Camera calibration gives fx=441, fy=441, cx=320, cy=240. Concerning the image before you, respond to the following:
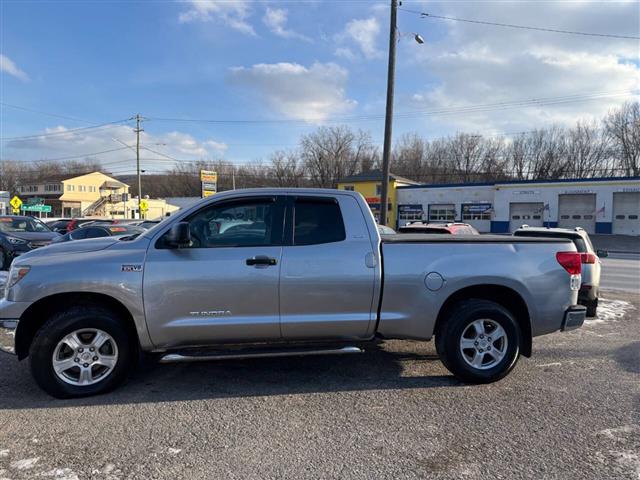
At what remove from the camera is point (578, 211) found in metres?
37.9

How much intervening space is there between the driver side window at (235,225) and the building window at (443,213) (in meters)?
42.1

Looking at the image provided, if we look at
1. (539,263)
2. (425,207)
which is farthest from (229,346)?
(425,207)

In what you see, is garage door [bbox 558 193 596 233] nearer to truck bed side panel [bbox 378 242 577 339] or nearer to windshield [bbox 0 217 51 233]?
truck bed side panel [bbox 378 242 577 339]

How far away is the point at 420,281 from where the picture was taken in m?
4.26

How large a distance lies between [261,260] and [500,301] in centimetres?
253

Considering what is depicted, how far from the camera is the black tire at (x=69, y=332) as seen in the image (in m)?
3.84

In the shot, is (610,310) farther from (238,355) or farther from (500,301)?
→ (238,355)

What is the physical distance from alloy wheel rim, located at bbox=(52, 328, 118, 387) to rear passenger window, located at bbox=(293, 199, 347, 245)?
6.40 feet

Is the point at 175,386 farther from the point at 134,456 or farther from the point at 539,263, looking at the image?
the point at 539,263

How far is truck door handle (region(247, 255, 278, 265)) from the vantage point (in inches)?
159

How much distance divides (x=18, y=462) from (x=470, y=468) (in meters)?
3.03

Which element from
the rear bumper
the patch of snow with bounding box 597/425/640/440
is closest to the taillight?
the patch of snow with bounding box 597/425/640/440

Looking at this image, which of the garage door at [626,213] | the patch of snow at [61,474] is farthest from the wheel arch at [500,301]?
the garage door at [626,213]

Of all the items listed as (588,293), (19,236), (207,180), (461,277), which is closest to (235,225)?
(461,277)
